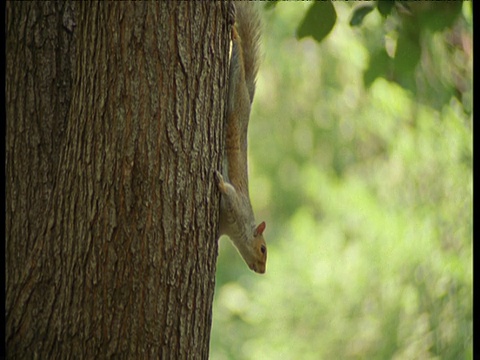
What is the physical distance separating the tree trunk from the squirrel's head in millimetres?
845

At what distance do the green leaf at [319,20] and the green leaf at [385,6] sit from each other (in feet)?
0.39

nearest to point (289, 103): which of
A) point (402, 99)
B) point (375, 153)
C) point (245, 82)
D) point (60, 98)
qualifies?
point (375, 153)

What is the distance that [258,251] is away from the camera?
220 centimetres

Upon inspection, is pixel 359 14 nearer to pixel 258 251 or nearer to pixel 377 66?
pixel 377 66

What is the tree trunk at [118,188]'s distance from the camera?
123cm

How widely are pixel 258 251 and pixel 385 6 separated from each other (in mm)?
953

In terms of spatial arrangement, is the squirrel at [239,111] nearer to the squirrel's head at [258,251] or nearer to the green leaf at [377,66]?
the squirrel's head at [258,251]

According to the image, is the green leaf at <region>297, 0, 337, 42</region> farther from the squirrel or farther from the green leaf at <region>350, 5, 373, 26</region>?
the squirrel

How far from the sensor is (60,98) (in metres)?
1.34

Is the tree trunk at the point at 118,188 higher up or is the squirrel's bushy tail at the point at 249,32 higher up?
the squirrel's bushy tail at the point at 249,32

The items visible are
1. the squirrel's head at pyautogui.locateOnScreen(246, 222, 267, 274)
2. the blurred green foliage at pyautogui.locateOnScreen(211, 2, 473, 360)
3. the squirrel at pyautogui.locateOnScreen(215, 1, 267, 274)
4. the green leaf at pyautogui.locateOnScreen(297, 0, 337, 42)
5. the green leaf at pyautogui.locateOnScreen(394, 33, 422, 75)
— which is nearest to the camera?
the green leaf at pyautogui.locateOnScreen(297, 0, 337, 42)

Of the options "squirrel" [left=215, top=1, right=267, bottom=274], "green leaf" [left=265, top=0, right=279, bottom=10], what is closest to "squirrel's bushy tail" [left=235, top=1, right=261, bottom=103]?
"squirrel" [left=215, top=1, right=267, bottom=274]

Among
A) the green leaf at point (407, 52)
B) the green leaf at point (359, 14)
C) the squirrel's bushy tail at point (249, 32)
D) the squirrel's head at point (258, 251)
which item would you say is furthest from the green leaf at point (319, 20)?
the squirrel's head at point (258, 251)

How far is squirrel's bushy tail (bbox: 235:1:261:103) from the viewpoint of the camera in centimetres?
185
